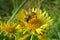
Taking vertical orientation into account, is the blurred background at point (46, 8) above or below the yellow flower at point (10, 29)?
above

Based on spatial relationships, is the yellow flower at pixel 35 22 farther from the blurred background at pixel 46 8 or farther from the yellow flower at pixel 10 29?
the blurred background at pixel 46 8

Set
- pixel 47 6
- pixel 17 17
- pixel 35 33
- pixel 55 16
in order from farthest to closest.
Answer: pixel 47 6
pixel 55 16
pixel 17 17
pixel 35 33

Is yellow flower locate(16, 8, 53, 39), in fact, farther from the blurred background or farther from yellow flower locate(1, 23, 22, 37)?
the blurred background

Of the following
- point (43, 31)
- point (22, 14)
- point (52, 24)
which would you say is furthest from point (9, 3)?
point (43, 31)

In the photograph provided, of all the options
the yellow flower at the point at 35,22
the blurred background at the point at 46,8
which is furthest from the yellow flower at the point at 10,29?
the blurred background at the point at 46,8

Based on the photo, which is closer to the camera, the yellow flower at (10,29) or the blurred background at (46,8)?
the yellow flower at (10,29)

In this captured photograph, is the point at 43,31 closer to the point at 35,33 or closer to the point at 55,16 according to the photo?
the point at 35,33

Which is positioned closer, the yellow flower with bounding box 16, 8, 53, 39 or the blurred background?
the yellow flower with bounding box 16, 8, 53, 39

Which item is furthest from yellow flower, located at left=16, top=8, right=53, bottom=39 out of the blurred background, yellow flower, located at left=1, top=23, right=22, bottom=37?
the blurred background
